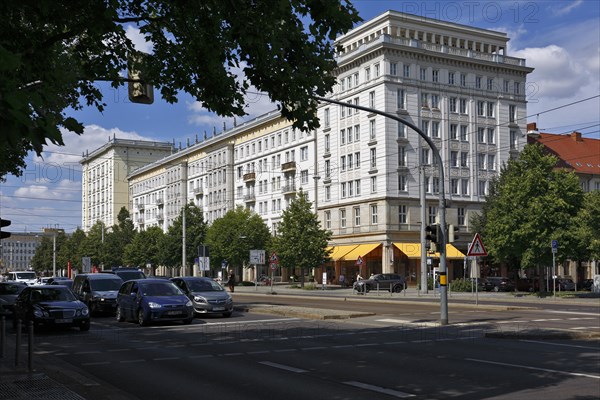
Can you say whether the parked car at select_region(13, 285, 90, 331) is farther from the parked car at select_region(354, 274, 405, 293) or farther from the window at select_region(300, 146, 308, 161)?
the window at select_region(300, 146, 308, 161)

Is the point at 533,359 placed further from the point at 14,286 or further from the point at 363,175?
the point at 363,175

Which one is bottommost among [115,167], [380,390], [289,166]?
[380,390]

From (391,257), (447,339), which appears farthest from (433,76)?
(447,339)

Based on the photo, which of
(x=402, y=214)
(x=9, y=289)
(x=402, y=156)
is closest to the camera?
(x=9, y=289)

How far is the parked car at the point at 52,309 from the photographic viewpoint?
21.3 m

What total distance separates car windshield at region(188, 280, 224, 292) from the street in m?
4.12

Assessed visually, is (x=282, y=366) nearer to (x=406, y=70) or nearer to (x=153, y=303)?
(x=153, y=303)

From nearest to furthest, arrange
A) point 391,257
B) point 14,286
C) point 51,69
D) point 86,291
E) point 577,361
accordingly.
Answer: point 51,69 < point 577,361 < point 86,291 < point 14,286 < point 391,257

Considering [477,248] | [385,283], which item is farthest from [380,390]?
[385,283]

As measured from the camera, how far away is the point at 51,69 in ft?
30.6

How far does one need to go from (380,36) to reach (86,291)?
151 feet

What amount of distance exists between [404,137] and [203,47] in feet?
197

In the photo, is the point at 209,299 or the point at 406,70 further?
the point at 406,70

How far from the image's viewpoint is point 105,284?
2977cm
